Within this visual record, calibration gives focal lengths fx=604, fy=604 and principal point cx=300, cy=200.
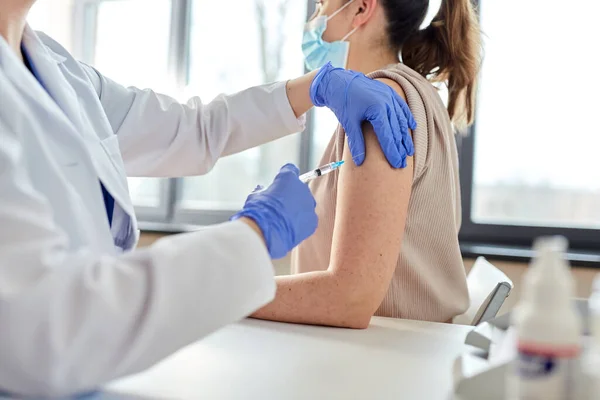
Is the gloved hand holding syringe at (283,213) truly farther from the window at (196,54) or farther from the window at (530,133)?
the window at (196,54)

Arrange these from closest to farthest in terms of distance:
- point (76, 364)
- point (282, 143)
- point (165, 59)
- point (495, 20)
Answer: point (76, 364) → point (495, 20) → point (282, 143) → point (165, 59)

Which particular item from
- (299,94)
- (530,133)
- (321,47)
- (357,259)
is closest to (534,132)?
(530,133)

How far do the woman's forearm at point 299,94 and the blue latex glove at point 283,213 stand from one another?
0.62 meters

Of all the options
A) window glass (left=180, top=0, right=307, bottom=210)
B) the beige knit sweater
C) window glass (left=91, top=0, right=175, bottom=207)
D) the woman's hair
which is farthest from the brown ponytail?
window glass (left=91, top=0, right=175, bottom=207)

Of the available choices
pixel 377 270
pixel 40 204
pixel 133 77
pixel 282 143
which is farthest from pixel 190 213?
pixel 40 204

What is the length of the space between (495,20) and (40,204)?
2.40 metres

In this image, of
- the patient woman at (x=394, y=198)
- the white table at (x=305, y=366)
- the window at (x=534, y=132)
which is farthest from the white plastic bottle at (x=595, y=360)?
the window at (x=534, y=132)

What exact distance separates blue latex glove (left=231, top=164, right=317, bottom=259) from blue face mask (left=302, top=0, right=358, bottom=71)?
0.75m

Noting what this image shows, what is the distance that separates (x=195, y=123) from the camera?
1.48 meters

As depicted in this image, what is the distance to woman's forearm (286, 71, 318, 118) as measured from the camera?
1483mm

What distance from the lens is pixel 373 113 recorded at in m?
1.10

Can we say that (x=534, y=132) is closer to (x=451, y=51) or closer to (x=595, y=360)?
(x=451, y=51)

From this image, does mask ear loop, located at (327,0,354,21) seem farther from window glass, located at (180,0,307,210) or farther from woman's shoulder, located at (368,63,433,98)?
window glass, located at (180,0,307,210)

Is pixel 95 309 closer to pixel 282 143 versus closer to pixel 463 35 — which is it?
pixel 463 35
